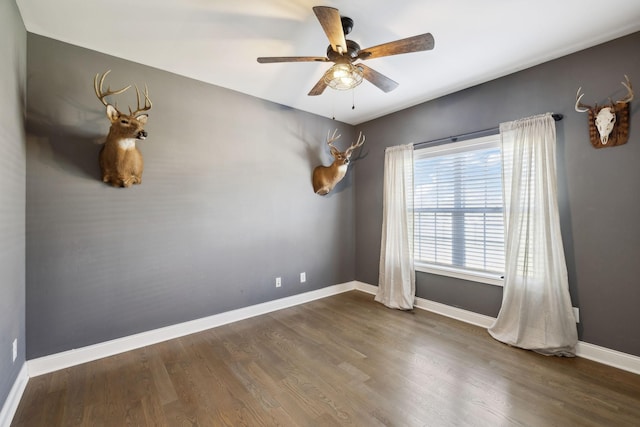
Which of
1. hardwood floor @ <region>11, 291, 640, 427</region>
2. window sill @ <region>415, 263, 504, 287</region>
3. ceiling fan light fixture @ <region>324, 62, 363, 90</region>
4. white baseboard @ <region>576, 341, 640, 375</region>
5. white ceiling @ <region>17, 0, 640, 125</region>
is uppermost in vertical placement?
white ceiling @ <region>17, 0, 640, 125</region>

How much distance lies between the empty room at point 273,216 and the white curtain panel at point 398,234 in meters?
0.14

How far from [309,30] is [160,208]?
7.15ft

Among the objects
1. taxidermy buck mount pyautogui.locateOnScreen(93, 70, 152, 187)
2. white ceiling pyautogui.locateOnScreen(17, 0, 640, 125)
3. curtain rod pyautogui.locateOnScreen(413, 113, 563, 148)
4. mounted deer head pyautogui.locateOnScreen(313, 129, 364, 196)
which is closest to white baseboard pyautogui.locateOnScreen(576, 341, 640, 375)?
curtain rod pyautogui.locateOnScreen(413, 113, 563, 148)

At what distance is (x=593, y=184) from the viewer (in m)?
2.33

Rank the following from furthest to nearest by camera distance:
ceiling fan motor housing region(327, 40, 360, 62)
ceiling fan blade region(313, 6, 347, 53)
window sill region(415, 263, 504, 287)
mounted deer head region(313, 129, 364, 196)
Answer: mounted deer head region(313, 129, 364, 196) < window sill region(415, 263, 504, 287) < ceiling fan motor housing region(327, 40, 360, 62) < ceiling fan blade region(313, 6, 347, 53)

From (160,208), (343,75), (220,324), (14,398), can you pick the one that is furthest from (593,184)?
(14,398)

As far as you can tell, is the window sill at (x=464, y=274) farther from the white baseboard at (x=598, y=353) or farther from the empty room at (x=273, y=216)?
the white baseboard at (x=598, y=353)

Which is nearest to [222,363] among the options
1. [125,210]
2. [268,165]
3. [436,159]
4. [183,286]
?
[183,286]

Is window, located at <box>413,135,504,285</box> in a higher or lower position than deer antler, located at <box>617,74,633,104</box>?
lower

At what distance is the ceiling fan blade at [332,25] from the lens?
5.13 ft

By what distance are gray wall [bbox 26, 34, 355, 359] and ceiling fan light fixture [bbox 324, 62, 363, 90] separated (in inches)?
58.6

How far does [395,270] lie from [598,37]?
9.87 feet

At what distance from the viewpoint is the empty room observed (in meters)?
1.86

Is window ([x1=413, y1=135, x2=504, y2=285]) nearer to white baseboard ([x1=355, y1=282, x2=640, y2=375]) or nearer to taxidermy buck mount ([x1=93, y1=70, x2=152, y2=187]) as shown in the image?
white baseboard ([x1=355, y1=282, x2=640, y2=375])
